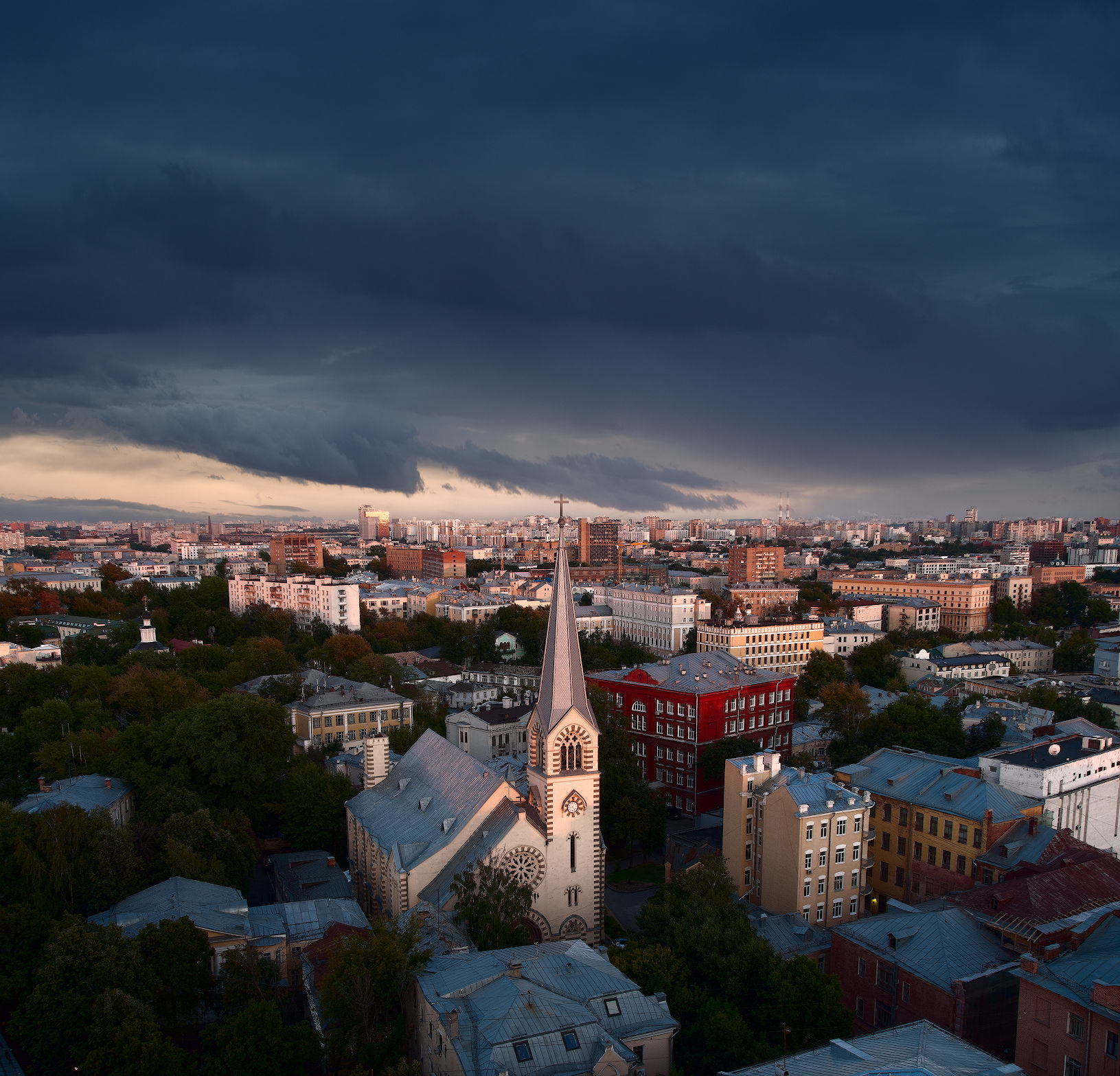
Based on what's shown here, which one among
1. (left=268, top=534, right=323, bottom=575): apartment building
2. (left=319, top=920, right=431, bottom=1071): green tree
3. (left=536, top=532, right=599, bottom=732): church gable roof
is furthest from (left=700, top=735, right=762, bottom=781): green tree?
(left=268, top=534, right=323, bottom=575): apartment building

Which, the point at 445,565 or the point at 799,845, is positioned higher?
the point at 445,565

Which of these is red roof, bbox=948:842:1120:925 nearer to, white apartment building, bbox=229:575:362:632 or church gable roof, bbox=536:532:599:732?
church gable roof, bbox=536:532:599:732

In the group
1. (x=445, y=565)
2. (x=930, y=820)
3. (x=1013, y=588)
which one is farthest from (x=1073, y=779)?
(x=445, y=565)

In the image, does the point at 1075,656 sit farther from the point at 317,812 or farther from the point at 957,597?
the point at 317,812

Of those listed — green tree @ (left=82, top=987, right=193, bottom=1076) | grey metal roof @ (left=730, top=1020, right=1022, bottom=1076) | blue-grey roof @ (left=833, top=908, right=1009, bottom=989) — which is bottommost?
green tree @ (left=82, top=987, right=193, bottom=1076)

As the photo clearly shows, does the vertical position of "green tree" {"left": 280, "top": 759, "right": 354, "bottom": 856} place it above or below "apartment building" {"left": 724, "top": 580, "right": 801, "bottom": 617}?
below
